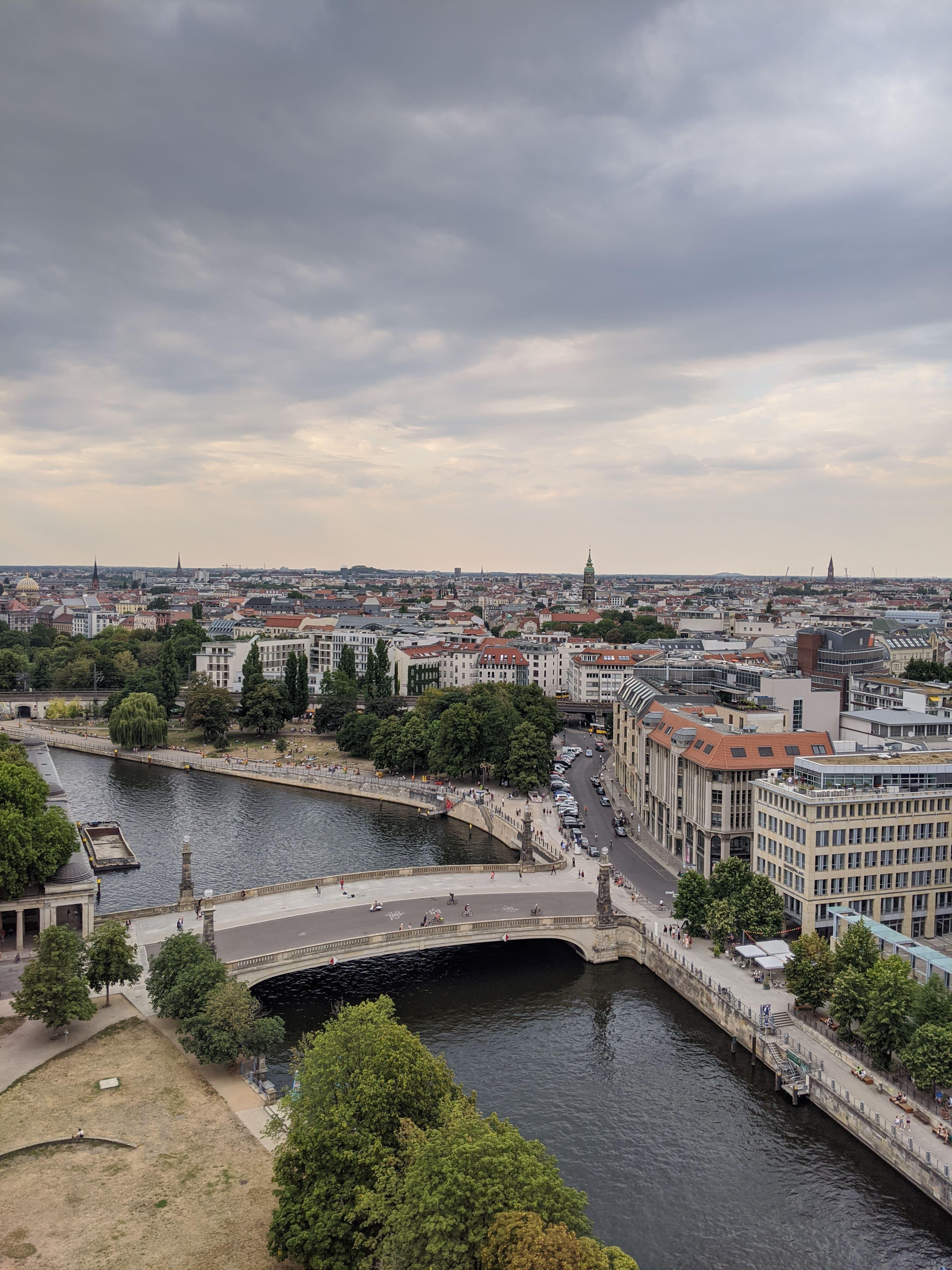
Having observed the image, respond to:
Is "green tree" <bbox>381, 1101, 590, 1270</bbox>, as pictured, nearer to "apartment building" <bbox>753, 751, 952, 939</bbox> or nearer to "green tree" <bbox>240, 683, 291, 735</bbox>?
"apartment building" <bbox>753, 751, 952, 939</bbox>

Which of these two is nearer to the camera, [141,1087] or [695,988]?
[141,1087]

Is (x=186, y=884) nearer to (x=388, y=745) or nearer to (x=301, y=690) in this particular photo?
(x=388, y=745)

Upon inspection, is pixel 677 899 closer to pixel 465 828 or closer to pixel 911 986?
pixel 911 986

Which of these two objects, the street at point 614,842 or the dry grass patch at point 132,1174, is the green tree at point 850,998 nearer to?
the street at point 614,842

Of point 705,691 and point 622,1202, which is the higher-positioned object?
→ point 705,691

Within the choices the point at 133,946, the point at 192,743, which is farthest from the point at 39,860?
the point at 192,743

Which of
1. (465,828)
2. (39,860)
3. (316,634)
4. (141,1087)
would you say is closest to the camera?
(141,1087)

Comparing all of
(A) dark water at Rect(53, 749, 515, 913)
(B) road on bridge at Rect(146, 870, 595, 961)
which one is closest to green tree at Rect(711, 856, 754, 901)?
(B) road on bridge at Rect(146, 870, 595, 961)
